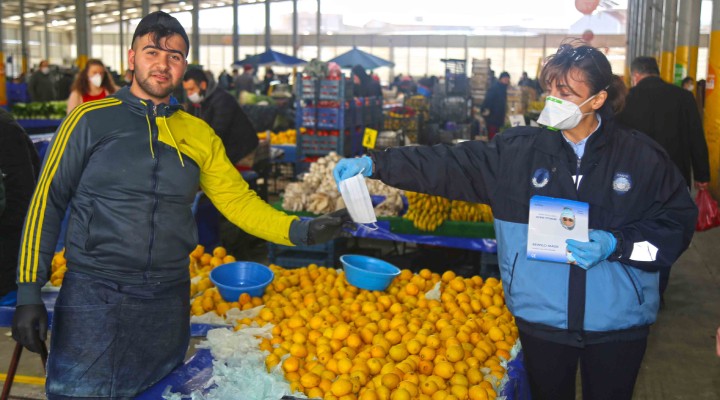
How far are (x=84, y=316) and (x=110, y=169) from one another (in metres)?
0.46

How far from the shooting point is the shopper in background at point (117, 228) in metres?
Answer: 2.26

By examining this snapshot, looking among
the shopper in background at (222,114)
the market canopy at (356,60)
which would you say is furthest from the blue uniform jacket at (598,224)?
the market canopy at (356,60)

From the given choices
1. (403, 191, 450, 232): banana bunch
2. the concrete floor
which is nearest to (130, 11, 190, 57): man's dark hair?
the concrete floor

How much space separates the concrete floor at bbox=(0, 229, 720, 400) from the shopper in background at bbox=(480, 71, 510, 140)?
297 inches

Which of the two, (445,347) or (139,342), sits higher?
(139,342)

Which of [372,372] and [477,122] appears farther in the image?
[477,122]

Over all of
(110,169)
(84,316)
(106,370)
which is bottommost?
(106,370)

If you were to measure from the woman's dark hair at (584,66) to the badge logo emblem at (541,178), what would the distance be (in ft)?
0.93

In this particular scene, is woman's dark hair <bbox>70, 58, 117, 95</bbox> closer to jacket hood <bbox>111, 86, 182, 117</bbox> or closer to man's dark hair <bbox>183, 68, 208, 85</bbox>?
man's dark hair <bbox>183, 68, 208, 85</bbox>

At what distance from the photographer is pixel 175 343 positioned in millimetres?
2545

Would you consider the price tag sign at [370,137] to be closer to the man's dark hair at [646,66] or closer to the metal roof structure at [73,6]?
the man's dark hair at [646,66]

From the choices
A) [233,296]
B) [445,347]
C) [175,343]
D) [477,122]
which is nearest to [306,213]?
[233,296]

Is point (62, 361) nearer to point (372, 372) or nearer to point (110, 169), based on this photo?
point (110, 169)

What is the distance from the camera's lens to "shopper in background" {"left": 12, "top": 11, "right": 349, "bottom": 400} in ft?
7.41
